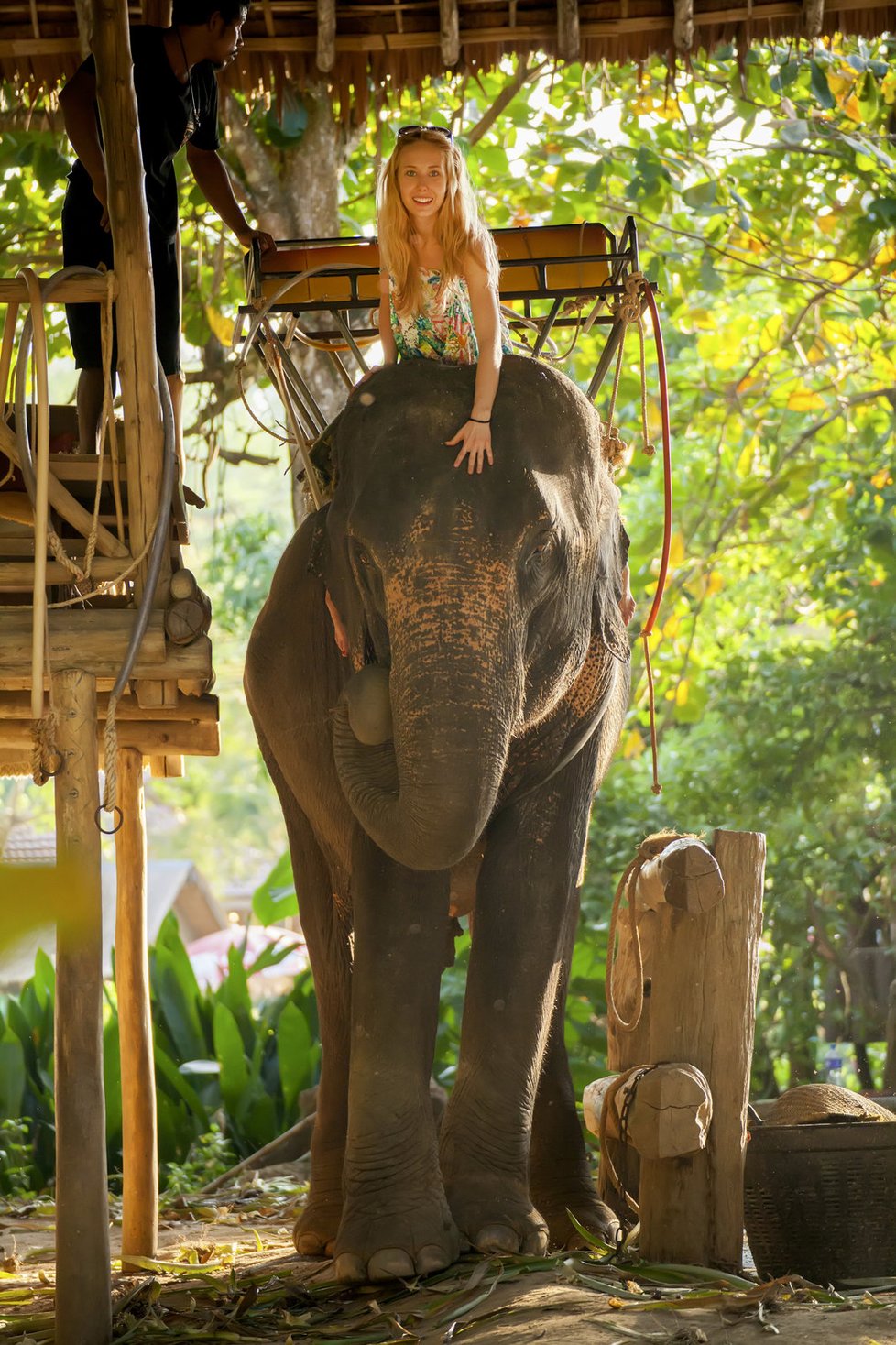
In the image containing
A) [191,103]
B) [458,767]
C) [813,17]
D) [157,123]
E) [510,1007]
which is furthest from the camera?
[813,17]

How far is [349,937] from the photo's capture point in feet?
13.7

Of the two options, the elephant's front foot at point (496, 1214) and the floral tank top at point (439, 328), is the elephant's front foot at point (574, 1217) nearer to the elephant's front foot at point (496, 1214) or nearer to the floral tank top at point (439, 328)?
the elephant's front foot at point (496, 1214)

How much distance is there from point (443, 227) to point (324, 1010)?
206 centimetres

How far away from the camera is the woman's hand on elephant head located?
10.9ft

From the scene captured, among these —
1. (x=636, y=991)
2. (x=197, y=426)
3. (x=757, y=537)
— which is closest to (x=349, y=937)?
(x=636, y=991)

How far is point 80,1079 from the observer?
3.09m

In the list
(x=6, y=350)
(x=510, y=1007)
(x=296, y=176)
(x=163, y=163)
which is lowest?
(x=510, y=1007)

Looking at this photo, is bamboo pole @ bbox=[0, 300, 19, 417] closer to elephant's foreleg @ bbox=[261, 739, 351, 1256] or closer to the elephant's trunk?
the elephant's trunk

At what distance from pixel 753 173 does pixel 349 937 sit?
5.43 meters

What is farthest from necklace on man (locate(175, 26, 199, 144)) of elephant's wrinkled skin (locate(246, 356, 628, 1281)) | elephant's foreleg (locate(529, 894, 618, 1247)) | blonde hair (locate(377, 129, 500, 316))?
elephant's foreleg (locate(529, 894, 618, 1247))

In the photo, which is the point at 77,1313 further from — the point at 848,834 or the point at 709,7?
the point at 848,834

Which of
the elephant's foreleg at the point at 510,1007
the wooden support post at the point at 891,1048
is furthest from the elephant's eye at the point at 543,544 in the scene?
the wooden support post at the point at 891,1048

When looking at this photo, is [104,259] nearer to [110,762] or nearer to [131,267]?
[131,267]

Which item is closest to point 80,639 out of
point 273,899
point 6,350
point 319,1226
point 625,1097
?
point 6,350
